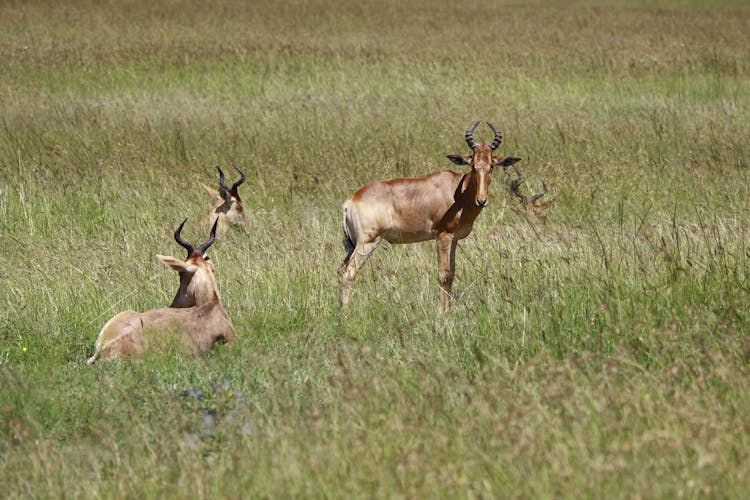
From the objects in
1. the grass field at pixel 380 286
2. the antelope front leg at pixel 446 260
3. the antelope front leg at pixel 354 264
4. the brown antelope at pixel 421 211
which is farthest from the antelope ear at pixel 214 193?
the antelope front leg at pixel 446 260

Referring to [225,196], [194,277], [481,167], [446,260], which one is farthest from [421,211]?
[225,196]

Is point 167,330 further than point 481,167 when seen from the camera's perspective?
No

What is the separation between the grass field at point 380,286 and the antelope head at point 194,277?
349 mm

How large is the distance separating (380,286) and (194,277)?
140 centimetres

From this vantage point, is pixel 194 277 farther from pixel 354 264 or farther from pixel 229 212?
pixel 229 212

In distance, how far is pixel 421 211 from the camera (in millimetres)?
8508

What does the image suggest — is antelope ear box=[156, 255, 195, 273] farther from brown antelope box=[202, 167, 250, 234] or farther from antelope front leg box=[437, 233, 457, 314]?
brown antelope box=[202, 167, 250, 234]

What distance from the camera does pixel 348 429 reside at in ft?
15.9

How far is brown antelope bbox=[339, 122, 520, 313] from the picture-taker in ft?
27.6

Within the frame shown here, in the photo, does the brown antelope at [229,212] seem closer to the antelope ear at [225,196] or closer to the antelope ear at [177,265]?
the antelope ear at [225,196]

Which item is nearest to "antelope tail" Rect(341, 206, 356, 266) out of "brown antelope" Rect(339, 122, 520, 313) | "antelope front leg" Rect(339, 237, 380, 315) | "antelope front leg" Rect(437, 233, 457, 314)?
"brown antelope" Rect(339, 122, 520, 313)

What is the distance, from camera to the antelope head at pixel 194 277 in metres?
7.37

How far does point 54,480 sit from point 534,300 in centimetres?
325

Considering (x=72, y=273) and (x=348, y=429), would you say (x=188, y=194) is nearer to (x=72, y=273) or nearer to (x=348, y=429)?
(x=72, y=273)
